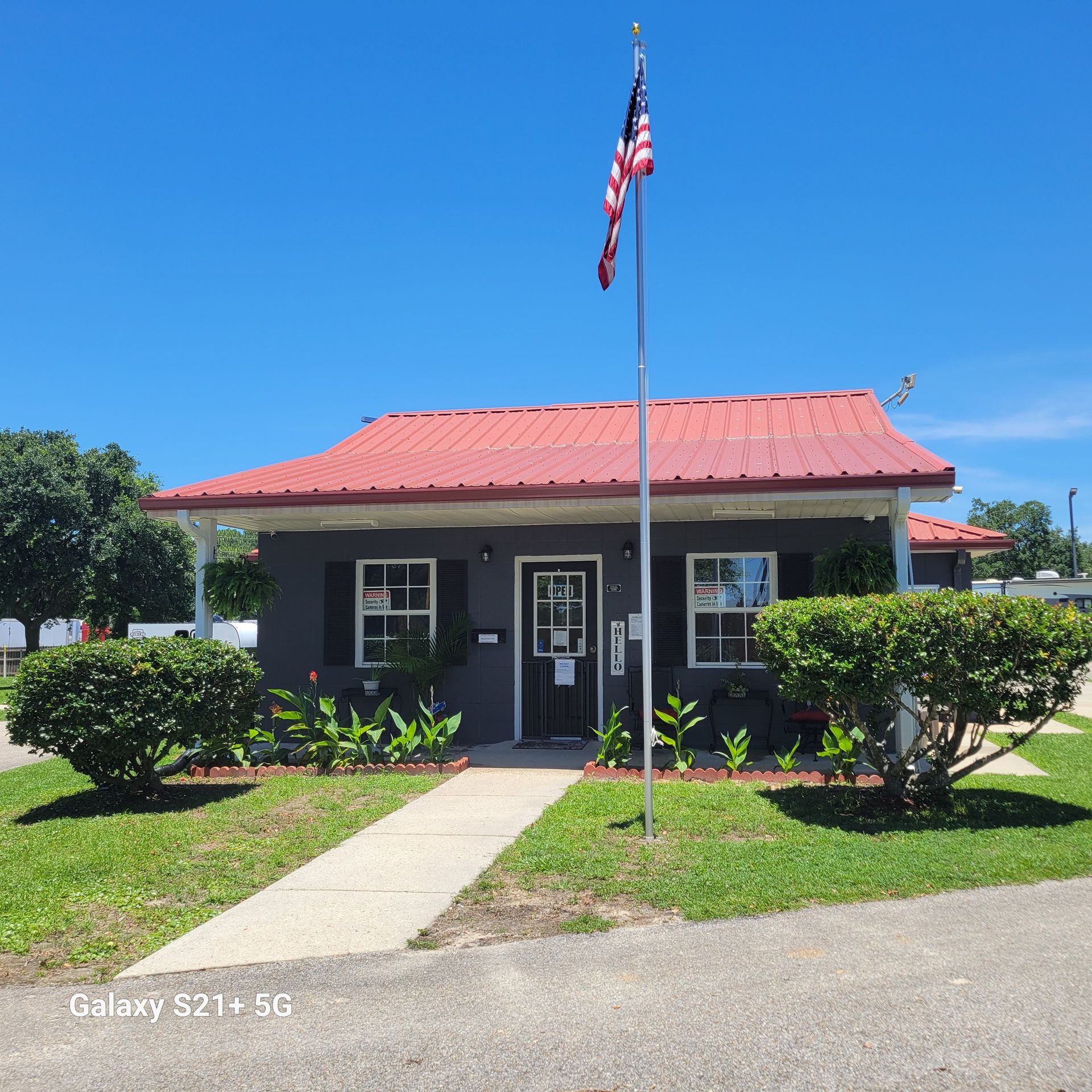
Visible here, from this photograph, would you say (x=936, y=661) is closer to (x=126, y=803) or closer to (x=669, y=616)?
(x=669, y=616)

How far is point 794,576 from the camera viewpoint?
1019 cm

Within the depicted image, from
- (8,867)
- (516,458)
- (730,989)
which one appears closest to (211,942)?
(8,867)

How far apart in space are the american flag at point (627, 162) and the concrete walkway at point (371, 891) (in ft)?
13.5

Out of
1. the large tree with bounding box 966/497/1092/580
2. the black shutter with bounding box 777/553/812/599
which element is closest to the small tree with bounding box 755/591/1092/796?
the black shutter with bounding box 777/553/812/599

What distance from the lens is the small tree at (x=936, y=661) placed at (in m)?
6.50

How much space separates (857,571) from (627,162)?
14.5 feet

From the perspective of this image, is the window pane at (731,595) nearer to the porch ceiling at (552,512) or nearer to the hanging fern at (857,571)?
the porch ceiling at (552,512)

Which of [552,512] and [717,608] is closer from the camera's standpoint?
[552,512]

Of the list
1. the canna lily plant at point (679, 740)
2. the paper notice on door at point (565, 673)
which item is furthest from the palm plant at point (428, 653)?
the canna lily plant at point (679, 740)

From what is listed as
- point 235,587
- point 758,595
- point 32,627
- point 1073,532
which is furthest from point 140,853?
point 1073,532

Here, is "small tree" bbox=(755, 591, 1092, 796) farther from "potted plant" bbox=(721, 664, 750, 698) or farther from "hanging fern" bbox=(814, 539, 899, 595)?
"potted plant" bbox=(721, 664, 750, 698)

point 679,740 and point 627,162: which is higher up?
point 627,162

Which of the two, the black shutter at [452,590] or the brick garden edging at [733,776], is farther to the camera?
the black shutter at [452,590]

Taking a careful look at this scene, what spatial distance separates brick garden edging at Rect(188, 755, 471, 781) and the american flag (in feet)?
15.8
